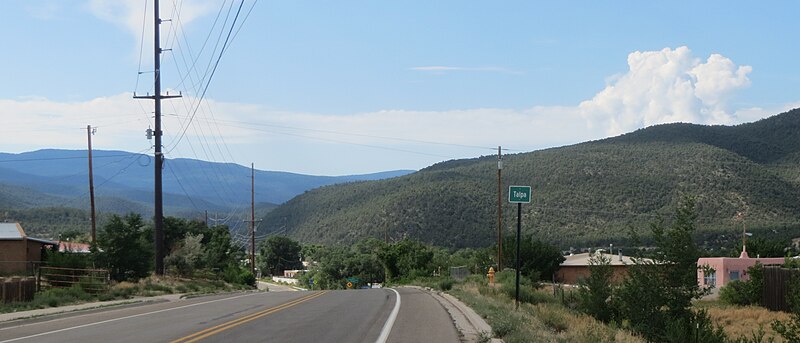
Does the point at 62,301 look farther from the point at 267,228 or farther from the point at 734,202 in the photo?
the point at 267,228

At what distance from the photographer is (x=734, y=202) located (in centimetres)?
9031

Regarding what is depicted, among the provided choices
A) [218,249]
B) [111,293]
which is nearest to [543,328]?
[111,293]

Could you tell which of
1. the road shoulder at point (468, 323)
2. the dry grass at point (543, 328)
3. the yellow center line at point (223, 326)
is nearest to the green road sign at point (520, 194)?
the dry grass at point (543, 328)

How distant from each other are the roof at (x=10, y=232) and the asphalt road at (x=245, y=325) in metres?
27.3

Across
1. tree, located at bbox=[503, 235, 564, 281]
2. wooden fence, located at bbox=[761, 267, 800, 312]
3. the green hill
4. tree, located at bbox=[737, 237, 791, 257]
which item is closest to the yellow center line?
wooden fence, located at bbox=[761, 267, 800, 312]

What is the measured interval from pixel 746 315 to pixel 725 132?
8331cm

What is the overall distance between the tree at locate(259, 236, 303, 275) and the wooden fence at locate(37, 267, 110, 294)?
98433mm

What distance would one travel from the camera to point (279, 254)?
140 meters

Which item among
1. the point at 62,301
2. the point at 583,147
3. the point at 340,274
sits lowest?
the point at 340,274

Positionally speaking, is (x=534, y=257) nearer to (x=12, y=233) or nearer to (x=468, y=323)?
(x=12, y=233)

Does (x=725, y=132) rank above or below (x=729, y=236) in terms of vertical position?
above

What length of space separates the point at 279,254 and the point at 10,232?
86339 millimetres

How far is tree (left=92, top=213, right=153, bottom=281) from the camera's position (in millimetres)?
41938

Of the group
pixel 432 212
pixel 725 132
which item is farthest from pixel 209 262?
pixel 725 132
